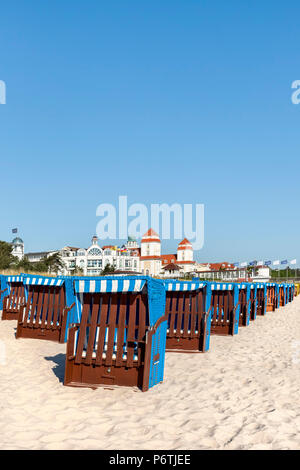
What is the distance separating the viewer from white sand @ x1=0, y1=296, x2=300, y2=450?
4145 mm

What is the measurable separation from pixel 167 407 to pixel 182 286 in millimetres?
4114

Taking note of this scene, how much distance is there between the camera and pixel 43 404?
17.6 ft

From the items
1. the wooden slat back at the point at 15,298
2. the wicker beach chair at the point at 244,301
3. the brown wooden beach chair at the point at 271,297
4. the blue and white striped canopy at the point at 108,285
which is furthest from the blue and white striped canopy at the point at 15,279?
the brown wooden beach chair at the point at 271,297

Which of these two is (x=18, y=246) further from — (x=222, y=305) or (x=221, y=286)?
(x=221, y=286)

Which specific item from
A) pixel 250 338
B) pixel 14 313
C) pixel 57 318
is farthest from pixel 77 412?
pixel 14 313

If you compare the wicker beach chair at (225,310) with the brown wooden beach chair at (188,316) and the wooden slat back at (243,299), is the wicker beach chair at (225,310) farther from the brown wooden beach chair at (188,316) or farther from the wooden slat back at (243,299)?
the brown wooden beach chair at (188,316)

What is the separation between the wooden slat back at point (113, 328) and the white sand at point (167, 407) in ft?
1.54

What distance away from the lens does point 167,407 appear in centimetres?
526

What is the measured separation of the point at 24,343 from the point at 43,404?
4723 mm

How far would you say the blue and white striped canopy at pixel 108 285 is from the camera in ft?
19.6

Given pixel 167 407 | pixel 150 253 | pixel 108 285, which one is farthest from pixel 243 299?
pixel 150 253

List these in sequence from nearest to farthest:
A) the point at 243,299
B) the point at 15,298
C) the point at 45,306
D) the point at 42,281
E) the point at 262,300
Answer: the point at 42,281
the point at 45,306
the point at 15,298
the point at 243,299
the point at 262,300
